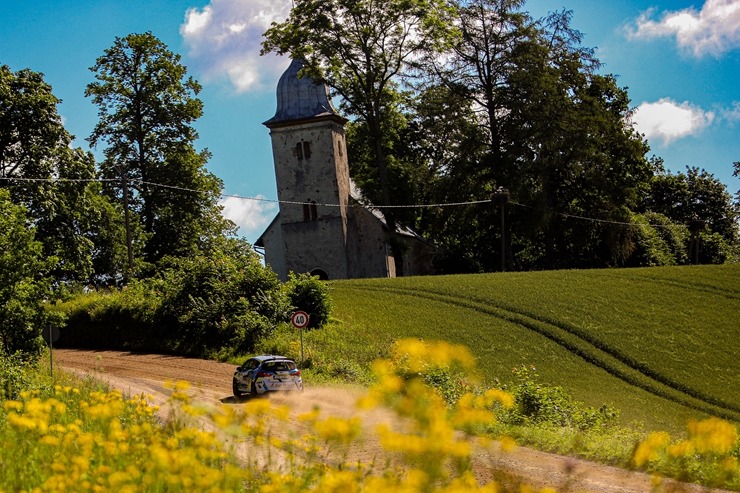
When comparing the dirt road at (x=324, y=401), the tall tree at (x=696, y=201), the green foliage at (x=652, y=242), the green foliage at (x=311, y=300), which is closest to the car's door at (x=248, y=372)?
the dirt road at (x=324, y=401)

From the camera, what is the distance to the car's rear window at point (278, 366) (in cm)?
2448

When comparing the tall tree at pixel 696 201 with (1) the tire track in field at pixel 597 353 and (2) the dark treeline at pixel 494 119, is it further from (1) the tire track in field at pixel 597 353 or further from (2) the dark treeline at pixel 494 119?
(1) the tire track in field at pixel 597 353

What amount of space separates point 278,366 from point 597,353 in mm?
16263

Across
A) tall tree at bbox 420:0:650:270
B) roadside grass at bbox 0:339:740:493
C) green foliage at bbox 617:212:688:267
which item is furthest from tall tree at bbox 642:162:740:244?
roadside grass at bbox 0:339:740:493

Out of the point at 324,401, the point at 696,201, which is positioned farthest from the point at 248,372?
the point at 696,201

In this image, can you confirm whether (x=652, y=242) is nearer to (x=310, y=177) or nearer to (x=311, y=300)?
(x=310, y=177)

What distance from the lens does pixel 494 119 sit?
61.2m

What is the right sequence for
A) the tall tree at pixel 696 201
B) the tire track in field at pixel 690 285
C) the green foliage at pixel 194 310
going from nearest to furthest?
1. the green foliage at pixel 194 310
2. the tire track in field at pixel 690 285
3. the tall tree at pixel 696 201

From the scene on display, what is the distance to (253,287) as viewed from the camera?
121 ft

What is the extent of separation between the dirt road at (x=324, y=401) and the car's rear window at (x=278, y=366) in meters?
0.75

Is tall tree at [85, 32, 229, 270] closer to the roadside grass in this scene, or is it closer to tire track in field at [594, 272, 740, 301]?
tire track in field at [594, 272, 740, 301]

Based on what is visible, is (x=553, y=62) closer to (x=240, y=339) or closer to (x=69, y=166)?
(x=69, y=166)

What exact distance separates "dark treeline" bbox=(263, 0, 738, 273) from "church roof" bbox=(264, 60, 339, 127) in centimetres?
164

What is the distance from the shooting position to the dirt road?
43.2ft
